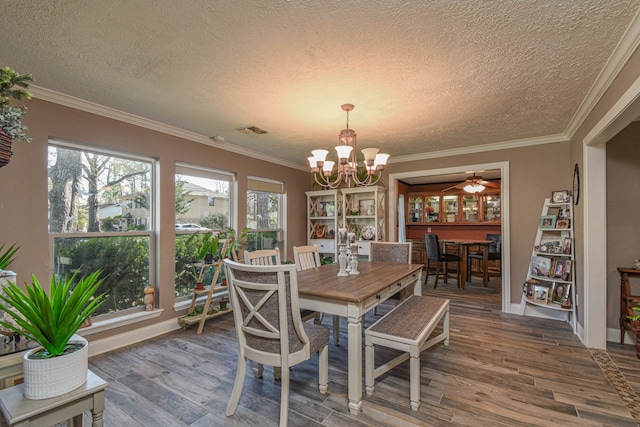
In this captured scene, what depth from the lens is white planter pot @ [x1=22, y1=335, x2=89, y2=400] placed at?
3.34ft

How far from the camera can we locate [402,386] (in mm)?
2154

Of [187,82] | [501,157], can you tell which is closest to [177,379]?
[187,82]

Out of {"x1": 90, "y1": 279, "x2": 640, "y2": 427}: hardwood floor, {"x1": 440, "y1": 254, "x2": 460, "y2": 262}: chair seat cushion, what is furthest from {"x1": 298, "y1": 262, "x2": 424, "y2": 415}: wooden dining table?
{"x1": 440, "y1": 254, "x2": 460, "y2": 262}: chair seat cushion

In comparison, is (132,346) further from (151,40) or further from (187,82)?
(151,40)

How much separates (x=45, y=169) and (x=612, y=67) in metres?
4.37

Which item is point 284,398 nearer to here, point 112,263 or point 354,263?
point 354,263

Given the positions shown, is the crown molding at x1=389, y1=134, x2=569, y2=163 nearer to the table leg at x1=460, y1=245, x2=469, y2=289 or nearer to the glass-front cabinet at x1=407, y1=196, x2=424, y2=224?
the table leg at x1=460, y1=245, x2=469, y2=289

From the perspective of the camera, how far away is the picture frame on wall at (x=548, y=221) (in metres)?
3.62

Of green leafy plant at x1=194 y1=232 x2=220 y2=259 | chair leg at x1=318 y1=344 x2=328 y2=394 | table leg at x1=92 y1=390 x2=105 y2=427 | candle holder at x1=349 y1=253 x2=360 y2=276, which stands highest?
green leafy plant at x1=194 y1=232 x2=220 y2=259

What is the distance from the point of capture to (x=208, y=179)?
12.8 feet

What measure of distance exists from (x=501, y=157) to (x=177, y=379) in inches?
179

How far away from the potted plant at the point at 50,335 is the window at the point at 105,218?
1978 mm

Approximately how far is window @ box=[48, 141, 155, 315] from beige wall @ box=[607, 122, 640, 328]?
16.1ft

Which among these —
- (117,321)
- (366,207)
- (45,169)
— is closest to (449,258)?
(366,207)
